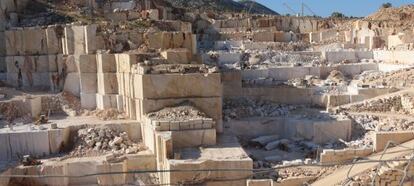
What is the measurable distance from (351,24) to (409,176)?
21266 mm

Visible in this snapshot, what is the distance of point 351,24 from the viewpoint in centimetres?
2855

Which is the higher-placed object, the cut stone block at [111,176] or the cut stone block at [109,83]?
the cut stone block at [109,83]

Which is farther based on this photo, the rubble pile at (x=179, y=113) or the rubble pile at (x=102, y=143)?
the rubble pile at (x=102, y=143)

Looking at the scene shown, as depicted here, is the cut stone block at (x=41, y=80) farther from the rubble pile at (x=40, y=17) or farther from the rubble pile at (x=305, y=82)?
the rubble pile at (x=305, y=82)

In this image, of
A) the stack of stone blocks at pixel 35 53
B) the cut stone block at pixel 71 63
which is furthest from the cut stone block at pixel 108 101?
the stack of stone blocks at pixel 35 53

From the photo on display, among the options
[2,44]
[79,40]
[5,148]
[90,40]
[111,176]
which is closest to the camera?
[111,176]

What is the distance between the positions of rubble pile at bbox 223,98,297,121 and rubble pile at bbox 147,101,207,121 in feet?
6.69

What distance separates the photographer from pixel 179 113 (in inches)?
426

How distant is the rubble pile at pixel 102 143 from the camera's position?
10984 mm

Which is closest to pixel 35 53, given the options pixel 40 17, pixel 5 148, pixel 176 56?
pixel 40 17

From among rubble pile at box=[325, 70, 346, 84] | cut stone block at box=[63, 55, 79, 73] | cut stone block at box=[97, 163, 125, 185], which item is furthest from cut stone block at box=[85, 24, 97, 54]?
rubble pile at box=[325, 70, 346, 84]

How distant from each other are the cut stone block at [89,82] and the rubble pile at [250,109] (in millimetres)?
3858

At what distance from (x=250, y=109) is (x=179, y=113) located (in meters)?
3.44

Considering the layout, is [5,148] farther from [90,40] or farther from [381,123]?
[381,123]
